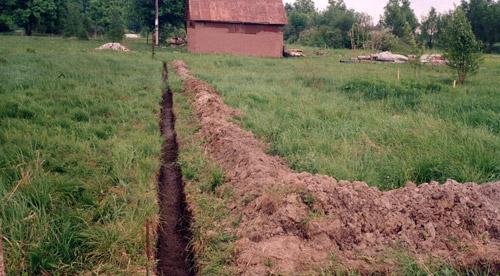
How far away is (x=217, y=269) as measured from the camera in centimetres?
341

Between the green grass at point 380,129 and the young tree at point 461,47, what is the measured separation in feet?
7.67

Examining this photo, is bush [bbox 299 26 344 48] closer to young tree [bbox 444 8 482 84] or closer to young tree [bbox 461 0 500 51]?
young tree [bbox 461 0 500 51]

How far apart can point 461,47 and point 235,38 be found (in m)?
18.0

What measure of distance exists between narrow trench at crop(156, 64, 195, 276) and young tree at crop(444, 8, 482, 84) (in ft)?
36.1

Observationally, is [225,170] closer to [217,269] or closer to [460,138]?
[217,269]

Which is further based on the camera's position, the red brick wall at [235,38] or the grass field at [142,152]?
the red brick wall at [235,38]

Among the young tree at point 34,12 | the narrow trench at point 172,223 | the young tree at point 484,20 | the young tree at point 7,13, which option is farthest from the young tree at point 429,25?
the narrow trench at point 172,223

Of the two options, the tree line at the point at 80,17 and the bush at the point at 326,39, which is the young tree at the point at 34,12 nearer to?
the tree line at the point at 80,17

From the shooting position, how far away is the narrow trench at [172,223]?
3.71 metres

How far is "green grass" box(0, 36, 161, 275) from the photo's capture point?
344 centimetres

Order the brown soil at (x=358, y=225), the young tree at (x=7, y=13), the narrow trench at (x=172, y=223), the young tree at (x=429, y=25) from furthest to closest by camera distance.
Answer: the young tree at (x=429, y=25) → the young tree at (x=7, y=13) → the narrow trench at (x=172, y=223) → the brown soil at (x=358, y=225)

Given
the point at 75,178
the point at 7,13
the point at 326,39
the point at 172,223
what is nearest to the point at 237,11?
the point at 326,39

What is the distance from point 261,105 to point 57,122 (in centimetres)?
421

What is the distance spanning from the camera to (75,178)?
186 inches
